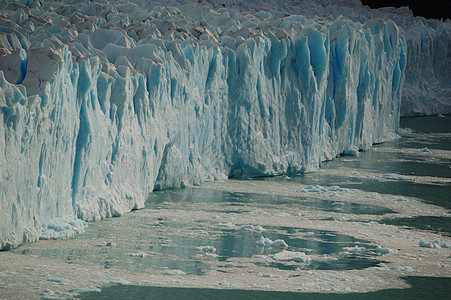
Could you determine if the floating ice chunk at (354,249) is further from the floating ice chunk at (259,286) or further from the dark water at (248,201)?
the dark water at (248,201)

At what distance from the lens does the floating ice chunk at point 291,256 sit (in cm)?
686

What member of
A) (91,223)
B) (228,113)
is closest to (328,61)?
(228,113)

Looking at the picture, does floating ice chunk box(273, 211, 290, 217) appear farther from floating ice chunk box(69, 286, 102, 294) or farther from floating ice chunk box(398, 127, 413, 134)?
floating ice chunk box(398, 127, 413, 134)

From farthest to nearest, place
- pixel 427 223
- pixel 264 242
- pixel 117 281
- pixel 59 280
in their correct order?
pixel 427 223, pixel 264 242, pixel 117 281, pixel 59 280

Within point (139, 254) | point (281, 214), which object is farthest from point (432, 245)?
point (139, 254)

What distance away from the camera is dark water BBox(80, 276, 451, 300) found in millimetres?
5555

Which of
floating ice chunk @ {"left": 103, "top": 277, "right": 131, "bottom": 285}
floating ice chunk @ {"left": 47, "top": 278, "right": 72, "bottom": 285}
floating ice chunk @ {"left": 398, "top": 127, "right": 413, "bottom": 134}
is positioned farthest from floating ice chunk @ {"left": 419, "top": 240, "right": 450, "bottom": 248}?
floating ice chunk @ {"left": 398, "top": 127, "right": 413, "bottom": 134}

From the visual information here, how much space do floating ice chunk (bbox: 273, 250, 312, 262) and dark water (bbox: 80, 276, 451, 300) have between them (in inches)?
35.3

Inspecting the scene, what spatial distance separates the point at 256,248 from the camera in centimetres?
719

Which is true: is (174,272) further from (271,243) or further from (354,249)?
(354,249)

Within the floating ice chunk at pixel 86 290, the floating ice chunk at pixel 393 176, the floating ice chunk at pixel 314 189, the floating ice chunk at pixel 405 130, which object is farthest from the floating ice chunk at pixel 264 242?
the floating ice chunk at pixel 405 130

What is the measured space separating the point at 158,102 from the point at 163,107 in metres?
0.19

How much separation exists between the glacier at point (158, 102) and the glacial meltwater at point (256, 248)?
13.4 inches

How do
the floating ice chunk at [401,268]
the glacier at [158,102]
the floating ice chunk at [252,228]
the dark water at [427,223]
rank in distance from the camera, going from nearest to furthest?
the glacier at [158,102]
the floating ice chunk at [401,268]
the floating ice chunk at [252,228]
the dark water at [427,223]
